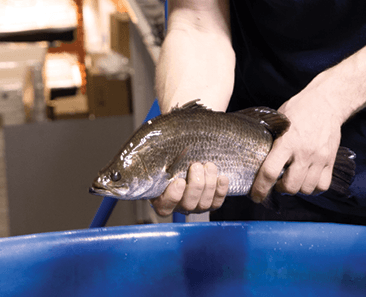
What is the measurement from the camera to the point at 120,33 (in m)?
2.72

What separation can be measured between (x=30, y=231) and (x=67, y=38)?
1.50 meters

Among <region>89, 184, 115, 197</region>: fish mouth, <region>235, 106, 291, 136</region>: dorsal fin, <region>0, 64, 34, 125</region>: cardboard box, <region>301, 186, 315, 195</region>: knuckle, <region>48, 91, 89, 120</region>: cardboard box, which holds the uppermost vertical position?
<region>235, 106, 291, 136</region>: dorsal fin

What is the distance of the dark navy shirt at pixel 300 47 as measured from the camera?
624mm

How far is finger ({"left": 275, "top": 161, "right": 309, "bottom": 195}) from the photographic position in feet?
1.72

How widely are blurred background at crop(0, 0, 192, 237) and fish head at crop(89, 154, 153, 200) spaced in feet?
3.89

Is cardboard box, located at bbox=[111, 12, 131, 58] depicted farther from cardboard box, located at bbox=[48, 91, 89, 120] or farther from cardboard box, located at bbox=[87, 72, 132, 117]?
cardboard box, located at bbox=[48, 91, 89, 120]

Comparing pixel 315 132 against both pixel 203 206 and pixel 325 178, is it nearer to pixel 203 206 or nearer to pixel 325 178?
pixel 325 178

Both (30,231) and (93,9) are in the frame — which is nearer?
(30,231)

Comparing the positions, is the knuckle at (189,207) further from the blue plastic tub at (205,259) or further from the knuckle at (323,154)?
the knuckle at (323,154)

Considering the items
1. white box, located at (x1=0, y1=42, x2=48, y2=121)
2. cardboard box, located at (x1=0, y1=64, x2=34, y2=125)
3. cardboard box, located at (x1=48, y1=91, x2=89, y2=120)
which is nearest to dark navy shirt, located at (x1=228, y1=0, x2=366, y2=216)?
cardboard box, located at (x1=0, y1=64, x2=34, y2=125)

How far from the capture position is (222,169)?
520 millimetres

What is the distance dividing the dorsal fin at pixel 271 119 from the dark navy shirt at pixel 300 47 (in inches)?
6.7

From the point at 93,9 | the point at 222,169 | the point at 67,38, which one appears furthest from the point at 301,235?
the point at 93,9

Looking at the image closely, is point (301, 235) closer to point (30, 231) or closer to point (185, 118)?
point (185, 118)
